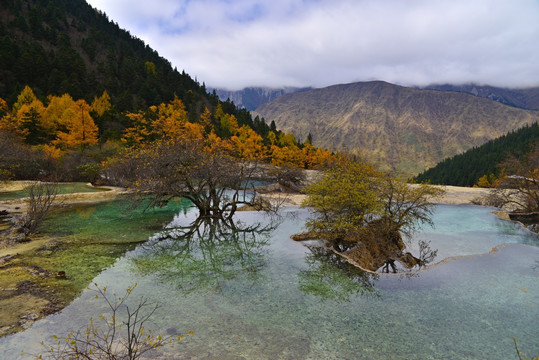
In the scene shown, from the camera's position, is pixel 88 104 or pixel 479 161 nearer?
pixel 88 104

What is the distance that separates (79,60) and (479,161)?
192419 millimetres

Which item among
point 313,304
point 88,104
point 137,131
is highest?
point 88,104

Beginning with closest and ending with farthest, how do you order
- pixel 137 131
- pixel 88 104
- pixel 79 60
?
pixel 137 131
pixel 88 104
pixel 79 60

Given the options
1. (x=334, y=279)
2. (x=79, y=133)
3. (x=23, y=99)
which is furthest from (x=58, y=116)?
(x=334, y=279)

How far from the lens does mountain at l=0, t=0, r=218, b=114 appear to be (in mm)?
93125

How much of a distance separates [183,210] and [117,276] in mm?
21410

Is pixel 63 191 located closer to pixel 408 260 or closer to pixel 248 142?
pixel 408 260

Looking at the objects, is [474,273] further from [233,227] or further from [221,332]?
[233,227]

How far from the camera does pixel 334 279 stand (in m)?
17.3

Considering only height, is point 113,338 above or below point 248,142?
below

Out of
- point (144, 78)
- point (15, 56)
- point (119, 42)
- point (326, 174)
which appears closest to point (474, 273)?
point (326, 174)

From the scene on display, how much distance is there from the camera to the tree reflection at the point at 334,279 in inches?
609

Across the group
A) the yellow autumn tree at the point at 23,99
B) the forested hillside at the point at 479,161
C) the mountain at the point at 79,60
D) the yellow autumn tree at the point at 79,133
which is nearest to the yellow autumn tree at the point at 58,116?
the yellow autumn tree at the point at 79,133

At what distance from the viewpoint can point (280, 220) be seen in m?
33.5
